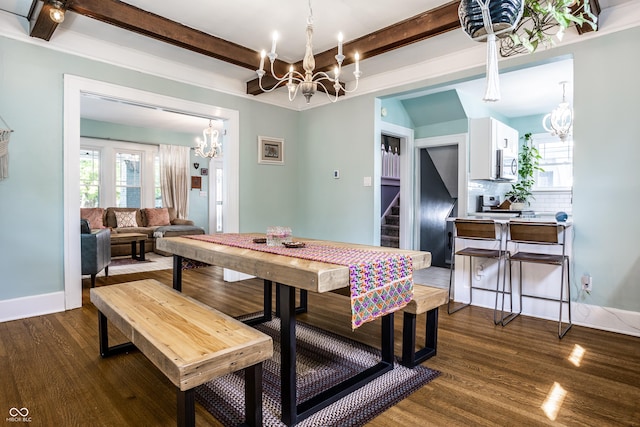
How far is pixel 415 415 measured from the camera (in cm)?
170

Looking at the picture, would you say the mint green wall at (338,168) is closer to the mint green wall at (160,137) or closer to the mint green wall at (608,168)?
the mint green wall at (608,168)

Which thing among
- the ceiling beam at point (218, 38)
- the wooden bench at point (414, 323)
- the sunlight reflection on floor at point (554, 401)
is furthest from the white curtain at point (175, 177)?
the sunlight reflection on floor at point (554, 401)

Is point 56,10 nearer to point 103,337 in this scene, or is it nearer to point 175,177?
point 103,337

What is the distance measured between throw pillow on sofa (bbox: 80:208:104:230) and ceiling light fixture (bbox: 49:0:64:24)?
457 cm

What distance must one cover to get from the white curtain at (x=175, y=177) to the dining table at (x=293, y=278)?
Result: 19.6ft

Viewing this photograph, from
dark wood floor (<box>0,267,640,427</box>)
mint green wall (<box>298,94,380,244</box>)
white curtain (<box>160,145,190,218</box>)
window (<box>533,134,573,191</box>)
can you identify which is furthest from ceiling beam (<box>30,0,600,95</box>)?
white curtain (<box>160,145,190,218</box>)

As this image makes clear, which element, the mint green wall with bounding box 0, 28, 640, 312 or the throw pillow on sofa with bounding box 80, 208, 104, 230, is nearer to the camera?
the mint green wall with bounding box 0, 28, 640, 312

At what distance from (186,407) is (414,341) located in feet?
4.39

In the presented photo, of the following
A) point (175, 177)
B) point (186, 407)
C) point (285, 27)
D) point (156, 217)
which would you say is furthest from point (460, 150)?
point (175, 177)

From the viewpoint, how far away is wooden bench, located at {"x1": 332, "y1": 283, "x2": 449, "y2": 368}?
2.14 meters

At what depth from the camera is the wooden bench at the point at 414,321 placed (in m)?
2.14

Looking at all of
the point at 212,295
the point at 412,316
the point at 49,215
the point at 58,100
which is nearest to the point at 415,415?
the point at 412,316

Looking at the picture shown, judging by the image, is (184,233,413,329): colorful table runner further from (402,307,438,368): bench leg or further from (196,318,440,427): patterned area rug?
(196,318,440,427): patterned area rug

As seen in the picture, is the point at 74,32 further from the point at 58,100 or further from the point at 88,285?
the point at 88,285
